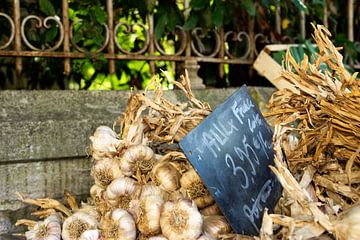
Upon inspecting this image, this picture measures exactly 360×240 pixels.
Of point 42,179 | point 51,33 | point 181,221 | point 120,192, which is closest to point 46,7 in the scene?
point 51,33

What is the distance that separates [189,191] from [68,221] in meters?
0.37

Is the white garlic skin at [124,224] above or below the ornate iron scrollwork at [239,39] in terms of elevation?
below

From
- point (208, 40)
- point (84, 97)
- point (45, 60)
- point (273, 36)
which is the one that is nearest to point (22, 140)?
point (84, 97)

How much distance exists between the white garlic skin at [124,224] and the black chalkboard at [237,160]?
239 millimetres

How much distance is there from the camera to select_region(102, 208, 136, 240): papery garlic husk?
1.37 metres

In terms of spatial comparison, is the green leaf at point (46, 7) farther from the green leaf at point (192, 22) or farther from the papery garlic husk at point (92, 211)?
the papery garlic husk at point (92, 211)

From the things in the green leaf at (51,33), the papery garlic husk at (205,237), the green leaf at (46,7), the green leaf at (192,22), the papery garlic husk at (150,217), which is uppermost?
the green leaf at (46,7)

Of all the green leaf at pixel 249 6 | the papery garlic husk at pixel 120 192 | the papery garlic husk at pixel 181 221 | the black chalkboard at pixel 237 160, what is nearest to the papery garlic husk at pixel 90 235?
the papery garlic husk at pixel 120 192

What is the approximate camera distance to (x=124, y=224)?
1.38 meters

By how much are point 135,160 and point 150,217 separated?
0.26 meters

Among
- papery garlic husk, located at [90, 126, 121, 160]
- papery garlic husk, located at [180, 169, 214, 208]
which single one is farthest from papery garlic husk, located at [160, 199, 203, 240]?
papery garlic husk, located at [90, 126, 121, 160]

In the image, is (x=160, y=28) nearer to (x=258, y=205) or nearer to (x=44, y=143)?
(x=44, y=143)

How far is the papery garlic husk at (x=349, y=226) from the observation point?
1.15 metres

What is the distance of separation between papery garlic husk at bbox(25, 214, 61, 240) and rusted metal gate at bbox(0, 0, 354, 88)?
0.99 meters
